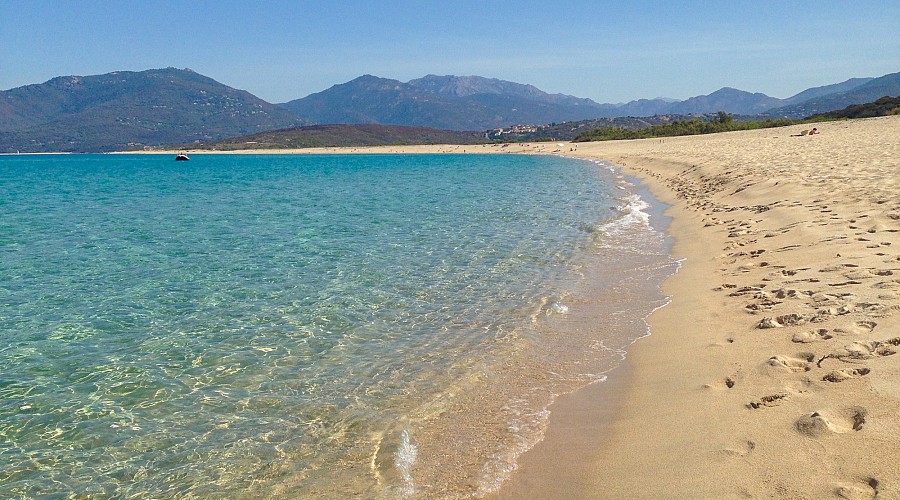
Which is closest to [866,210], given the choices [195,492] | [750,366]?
[750,366]

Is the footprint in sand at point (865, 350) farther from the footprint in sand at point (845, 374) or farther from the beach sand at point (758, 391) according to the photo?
the footprint in sand at point (845, 374)

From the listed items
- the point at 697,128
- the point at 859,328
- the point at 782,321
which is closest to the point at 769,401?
the point at 859,328

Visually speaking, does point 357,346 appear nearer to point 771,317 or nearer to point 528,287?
point 528,287

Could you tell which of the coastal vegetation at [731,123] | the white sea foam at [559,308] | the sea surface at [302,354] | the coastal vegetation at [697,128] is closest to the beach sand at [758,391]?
the sea surface at [302,354]

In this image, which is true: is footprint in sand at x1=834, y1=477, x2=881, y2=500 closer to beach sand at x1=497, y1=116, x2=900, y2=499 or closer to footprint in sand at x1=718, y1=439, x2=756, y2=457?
beach sand at x1=497, y1=116, x2=900, y2=499

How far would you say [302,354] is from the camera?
26.2 ft

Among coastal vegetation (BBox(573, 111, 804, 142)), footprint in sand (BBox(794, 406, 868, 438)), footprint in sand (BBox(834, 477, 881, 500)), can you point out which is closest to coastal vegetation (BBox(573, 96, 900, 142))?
coastal vegetation (BBox(573, 111, 804, 142))

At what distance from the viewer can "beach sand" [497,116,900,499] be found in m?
4.04

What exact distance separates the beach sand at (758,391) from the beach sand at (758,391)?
0.02 meters

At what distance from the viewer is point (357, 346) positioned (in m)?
8.27

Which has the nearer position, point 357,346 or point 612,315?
point 357,346

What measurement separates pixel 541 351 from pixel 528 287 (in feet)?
11.3

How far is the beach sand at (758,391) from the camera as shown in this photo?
404cm

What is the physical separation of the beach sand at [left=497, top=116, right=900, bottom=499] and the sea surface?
52cm
